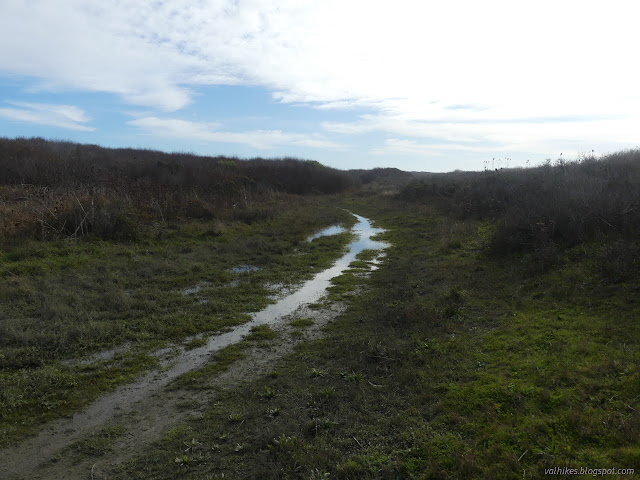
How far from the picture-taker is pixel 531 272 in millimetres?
10062

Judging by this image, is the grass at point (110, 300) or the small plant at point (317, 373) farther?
the small plant at point (317, 373)

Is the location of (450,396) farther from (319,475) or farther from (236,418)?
(236,418)

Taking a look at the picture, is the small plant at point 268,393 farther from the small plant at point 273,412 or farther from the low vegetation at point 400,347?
the small plant at point 273,412

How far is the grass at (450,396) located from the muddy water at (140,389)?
45.5 inches

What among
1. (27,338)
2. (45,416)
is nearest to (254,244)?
(27,338)

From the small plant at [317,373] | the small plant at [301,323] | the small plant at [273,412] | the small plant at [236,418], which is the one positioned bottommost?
the small plant at [236,418]

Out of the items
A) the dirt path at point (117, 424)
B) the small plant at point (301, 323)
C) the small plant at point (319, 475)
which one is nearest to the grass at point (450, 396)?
the small plant at point (319, 475)

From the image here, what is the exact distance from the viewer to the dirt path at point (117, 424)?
13.5 ft

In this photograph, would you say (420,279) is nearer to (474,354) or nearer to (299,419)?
(474,354)

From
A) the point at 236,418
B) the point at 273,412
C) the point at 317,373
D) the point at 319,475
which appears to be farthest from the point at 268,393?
the point at 319,475

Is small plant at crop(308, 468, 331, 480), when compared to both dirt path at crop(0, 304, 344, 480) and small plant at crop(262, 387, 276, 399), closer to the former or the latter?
small plant at crop(262, 387, 276, 399)

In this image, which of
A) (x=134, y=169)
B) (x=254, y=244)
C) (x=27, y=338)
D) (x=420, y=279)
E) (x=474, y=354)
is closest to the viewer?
(x=474, y=354)

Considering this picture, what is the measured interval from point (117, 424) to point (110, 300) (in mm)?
4727

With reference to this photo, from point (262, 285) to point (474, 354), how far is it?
23.1ft
